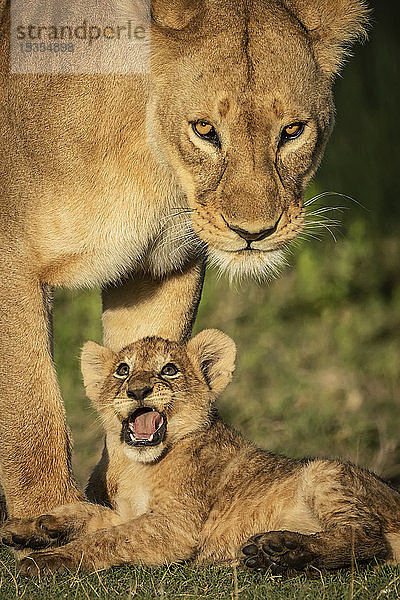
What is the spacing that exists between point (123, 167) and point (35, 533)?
1.56m

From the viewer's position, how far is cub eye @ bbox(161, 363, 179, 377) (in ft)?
17.0

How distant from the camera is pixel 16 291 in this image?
5227 mm

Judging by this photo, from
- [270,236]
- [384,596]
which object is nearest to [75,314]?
[270,236]

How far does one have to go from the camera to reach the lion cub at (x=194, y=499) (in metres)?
4.51

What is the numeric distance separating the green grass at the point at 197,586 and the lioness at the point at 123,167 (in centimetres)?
75

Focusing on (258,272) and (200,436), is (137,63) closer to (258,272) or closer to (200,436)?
(258,272)

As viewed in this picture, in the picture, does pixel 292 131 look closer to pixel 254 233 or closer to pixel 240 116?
pixel 240 116

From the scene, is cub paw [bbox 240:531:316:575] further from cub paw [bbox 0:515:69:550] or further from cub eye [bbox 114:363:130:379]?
cub eye [bbox 114:363:130:379]

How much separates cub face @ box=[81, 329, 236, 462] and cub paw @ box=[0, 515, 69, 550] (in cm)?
40

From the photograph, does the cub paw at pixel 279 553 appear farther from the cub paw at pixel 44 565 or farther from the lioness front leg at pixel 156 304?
the lioness front leg at pixel 156 304

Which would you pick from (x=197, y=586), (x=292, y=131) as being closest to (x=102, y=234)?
(x=292, y=131)

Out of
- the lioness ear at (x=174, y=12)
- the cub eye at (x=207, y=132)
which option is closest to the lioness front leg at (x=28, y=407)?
the cub eye at (x=207, y=132)

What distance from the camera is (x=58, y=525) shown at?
4883 mm

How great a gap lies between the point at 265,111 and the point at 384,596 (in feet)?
6.25
